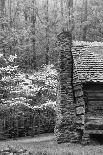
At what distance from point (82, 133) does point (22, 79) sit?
29.9 ft

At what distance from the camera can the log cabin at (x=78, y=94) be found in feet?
64.9

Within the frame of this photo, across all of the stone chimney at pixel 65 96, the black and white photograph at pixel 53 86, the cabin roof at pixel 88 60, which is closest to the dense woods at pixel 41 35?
the black and white photograph at pixel 53 86

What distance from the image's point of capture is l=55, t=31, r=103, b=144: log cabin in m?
19.8

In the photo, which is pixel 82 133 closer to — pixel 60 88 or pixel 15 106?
pixel 60 88

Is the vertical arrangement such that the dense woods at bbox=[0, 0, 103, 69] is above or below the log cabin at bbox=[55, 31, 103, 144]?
above

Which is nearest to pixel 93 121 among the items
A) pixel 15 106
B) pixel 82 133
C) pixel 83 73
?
pixel 82 133

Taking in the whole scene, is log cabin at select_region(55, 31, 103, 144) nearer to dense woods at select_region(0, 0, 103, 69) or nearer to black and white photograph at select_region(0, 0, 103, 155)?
black and white photograph at select_region(0, 0, 103, 155)

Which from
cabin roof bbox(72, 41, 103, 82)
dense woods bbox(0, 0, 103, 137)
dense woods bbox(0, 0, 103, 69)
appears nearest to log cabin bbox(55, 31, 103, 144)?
cabin roof bbox(72, 41, 103, 82)

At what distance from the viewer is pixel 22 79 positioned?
92.1ft

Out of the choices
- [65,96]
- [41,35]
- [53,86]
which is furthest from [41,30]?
[65,96]

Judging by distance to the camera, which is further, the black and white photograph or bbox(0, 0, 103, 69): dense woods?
bbox(0, 0, 103, 69): dense woods

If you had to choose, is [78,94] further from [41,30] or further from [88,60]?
[41,30]

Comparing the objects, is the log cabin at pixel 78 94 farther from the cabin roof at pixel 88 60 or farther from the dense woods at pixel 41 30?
the dense woods at pixel 41 30

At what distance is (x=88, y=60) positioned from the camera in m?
21.4
